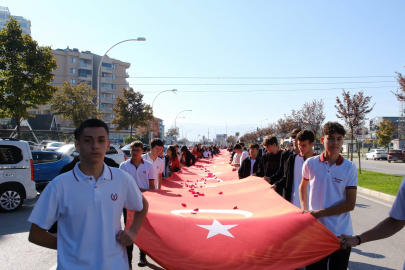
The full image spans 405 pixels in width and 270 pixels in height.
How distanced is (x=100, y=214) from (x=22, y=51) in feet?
64.5

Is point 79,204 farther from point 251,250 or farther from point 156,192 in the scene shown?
point 156,192

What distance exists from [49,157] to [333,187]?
41.9 ft

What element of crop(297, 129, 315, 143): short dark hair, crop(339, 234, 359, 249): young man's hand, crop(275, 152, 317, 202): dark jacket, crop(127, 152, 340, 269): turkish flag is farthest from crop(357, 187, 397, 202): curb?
crop(339, 234, 359, 249): young man's hand

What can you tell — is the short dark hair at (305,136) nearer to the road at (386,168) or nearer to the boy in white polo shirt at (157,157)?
the boy in white polo shirt at (157,157)

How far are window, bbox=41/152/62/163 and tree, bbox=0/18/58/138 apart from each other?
6199mm

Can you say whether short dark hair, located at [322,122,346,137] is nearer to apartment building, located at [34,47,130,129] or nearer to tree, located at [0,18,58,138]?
tree, located at [0,18,58,138]

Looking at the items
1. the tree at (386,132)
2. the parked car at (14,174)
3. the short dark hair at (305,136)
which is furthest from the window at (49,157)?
the tree at (386,132)

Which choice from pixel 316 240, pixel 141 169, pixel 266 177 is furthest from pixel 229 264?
pixel 266 177

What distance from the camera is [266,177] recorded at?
695 cm

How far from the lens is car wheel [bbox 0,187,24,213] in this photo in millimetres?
10164

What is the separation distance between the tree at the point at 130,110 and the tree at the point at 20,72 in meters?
24.3

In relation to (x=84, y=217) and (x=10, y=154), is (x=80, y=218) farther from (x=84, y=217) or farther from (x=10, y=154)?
(x=10, y=154)

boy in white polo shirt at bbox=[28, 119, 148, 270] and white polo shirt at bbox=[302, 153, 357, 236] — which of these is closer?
boy in white polo shirt at bbox=[28, 119, 148, 270]

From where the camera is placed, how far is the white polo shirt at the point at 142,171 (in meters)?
6.11
